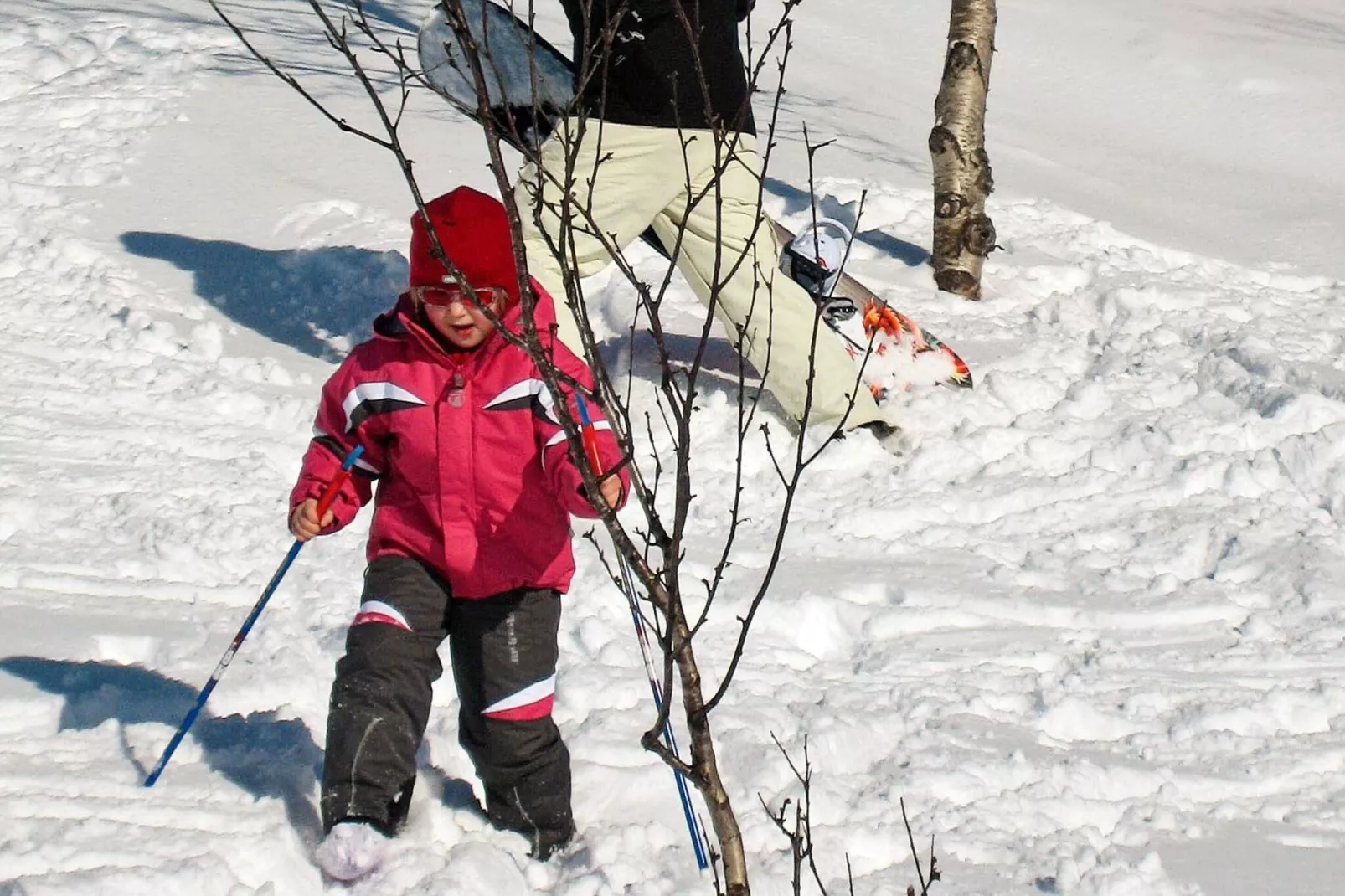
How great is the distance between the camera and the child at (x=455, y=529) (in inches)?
125

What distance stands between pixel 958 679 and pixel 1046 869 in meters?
0.87

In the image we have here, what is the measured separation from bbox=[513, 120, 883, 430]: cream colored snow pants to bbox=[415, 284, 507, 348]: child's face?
1334 millimetres

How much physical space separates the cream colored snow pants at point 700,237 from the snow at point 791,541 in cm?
28

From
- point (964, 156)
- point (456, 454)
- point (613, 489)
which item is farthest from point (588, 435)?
point (964, 156)

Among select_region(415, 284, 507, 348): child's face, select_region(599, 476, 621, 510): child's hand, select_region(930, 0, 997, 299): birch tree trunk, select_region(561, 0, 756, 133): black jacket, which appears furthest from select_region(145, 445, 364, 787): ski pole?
select_region(930, 0, 997, 299): birch tree trunk

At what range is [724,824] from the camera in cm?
197

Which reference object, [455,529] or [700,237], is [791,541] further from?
[455,529]

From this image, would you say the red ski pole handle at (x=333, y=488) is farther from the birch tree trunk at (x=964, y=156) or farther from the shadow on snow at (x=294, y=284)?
the birch tree trunk at (x=964, y=156)

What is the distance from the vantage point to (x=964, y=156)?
6816 millimetres

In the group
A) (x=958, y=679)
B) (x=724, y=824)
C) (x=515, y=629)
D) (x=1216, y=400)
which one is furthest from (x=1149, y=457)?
(x=724, y=824)

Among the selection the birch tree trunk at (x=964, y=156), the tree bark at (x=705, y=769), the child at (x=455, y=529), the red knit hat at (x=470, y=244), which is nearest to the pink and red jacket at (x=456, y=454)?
the child at (x=455, y=529)

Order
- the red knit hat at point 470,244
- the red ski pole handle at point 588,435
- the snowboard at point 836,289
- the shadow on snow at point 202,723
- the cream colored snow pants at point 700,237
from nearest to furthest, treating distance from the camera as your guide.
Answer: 1. the red ski pole handle at point 588,435
2. the red knit hat at point 470,244
3. the shadow on snow at point 202,723
4. the cream colored snow pants at point 700,237
5. the snowboard at point 836,289

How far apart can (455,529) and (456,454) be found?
0.16 meters

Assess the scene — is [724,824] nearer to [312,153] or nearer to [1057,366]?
[1057,366]
